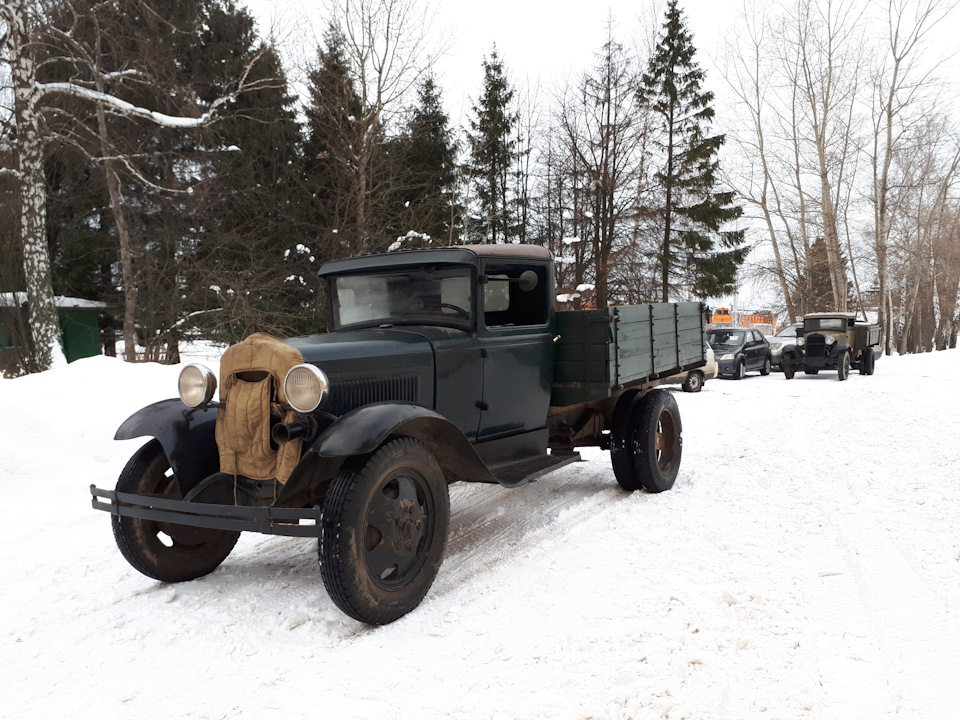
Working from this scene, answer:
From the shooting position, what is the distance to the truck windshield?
442 centimetres

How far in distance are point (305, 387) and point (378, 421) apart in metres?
0.39

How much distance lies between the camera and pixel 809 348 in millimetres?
16703

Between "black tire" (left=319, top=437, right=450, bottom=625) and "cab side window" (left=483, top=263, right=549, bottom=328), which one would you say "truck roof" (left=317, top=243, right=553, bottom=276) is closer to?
"cab side window" (left=483, top=263, right=549, bottom=328)

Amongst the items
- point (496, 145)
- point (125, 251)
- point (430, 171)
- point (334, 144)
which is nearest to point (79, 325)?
point (125, 251)


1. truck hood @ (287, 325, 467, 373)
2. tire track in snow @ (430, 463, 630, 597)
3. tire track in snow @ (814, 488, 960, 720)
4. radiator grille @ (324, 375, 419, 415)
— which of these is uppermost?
truck hood @ (287, 325, 467, 373)

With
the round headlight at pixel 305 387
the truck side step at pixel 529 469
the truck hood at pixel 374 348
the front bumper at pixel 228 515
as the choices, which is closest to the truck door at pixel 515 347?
the truck side step at pixel 529 469

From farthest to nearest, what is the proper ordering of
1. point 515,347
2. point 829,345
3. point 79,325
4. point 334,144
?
point 79,325 < point 334,144 < point 829,345 < point 515,347

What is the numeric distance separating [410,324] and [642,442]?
2.27 meters

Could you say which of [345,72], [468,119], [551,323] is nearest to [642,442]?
[551,323]

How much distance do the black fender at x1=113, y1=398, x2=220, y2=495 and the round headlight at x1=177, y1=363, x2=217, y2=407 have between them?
116mm

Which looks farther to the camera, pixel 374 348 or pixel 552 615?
pixel 374 348

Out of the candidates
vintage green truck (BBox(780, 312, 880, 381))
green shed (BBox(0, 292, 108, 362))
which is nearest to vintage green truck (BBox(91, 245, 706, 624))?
vintage green truck (BBox(780, 312, 880, 381))

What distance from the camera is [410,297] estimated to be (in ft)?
14.9

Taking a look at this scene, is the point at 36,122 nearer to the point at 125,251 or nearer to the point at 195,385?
the point at 125,251
